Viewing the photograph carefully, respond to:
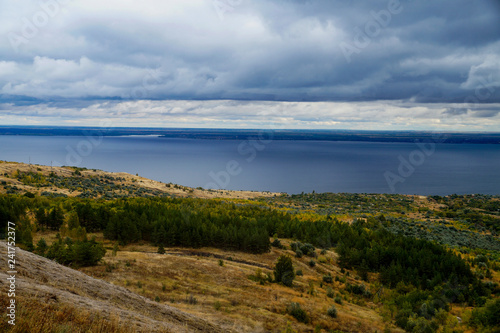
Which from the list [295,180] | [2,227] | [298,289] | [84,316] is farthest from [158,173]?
[84,316]

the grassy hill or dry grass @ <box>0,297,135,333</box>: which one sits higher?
dry grass @ <box>0,297,135,333</box>

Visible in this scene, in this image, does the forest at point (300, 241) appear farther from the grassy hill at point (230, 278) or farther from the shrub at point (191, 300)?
the shrub at point (191, 300)

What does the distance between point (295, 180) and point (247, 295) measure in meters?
118

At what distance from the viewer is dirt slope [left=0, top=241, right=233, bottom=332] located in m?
7.86

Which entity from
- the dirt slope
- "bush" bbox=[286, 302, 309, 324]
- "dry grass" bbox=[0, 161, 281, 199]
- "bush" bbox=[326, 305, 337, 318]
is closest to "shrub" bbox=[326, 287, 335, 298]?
"bush" bbox=[326, 305, 337, 318]

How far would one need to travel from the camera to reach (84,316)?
23.3 ft

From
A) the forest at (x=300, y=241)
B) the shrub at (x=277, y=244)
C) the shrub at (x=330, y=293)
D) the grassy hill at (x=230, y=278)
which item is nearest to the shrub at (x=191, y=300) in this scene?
the grassy hill at (x=230, y=278)

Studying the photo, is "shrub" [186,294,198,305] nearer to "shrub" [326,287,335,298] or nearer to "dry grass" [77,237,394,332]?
"dry grass" [77,237,394,332]

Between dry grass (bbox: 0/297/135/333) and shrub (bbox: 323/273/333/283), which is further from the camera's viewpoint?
shrub (bbox: 323/273/333/283)

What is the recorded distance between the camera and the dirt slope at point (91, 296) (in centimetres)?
786

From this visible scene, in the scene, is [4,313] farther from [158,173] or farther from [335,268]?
[158,173]

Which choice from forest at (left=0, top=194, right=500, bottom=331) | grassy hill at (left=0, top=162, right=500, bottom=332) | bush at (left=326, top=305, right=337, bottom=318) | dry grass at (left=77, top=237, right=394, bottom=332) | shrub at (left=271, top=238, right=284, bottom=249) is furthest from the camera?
shrub at (left=271, top=238, right=284, bottom=249)

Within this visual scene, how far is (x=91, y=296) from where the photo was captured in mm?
9617

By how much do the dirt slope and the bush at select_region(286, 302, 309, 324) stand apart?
492 cm
